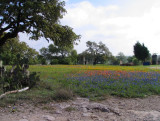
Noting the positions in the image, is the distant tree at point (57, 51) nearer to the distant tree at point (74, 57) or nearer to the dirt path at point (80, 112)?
the distant tree at point (74, 57)

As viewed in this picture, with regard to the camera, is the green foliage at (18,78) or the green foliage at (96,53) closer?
the green foliage at (18,78)

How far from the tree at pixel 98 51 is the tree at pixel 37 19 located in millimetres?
44375

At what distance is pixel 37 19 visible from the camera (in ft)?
40.3

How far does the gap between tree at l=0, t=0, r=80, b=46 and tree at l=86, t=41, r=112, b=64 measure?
146 ft

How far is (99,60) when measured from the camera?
5931 cm

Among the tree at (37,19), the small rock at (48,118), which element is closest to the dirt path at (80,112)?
the small rock at (48,118)

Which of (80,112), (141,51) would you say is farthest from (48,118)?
(141,51)

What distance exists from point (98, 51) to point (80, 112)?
5561 cm

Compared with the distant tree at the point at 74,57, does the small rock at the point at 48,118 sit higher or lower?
lower

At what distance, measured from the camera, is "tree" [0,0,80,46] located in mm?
11727

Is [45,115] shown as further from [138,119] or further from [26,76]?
[26,76]

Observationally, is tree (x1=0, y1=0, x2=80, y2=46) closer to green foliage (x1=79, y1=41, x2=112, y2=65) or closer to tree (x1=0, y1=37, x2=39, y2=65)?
tree (x1=0, y1=37, x2=39, y2=65)

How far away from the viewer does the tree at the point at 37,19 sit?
1173 centimetres

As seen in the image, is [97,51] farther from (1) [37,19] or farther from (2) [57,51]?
(1) [37,19]
